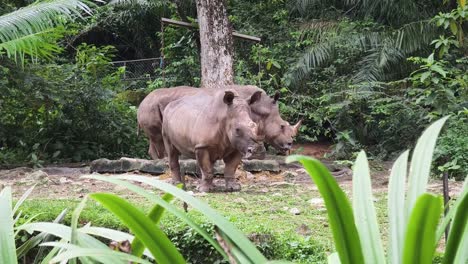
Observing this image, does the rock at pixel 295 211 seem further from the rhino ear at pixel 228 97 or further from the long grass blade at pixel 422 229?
the long grass blade at pixel 422 229

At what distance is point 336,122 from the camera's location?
42.6ft

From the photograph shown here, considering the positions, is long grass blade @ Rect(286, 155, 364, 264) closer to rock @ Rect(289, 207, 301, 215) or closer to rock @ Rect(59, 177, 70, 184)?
rock @ Rect(289, 207, 301, 215)

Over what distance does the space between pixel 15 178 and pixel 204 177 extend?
2767mm

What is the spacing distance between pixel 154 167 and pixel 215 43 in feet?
8.70

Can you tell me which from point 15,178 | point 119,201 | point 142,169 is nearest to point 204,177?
point 142,169

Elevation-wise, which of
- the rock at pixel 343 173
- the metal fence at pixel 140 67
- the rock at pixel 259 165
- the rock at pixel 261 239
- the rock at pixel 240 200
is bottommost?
the metal fence at pixel 140 67

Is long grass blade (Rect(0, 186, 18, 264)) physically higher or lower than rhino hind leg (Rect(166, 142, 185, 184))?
higher

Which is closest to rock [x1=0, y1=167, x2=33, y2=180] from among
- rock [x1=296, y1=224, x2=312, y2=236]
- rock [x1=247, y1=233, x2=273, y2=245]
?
rock [x1=296, y1=224, x2=312, y2=236]

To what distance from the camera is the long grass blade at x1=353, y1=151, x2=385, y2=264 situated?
1420mm

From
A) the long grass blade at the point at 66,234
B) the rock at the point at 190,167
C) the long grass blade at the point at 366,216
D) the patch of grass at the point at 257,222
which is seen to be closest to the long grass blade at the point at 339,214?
the long grass blade at the point at 366,216

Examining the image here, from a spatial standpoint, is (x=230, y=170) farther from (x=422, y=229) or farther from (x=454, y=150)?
(x=422, y=229)

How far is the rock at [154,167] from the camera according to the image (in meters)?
8.34

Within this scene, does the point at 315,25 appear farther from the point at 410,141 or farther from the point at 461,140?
the point at 461,140

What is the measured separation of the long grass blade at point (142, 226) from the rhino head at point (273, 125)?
5516 mm
